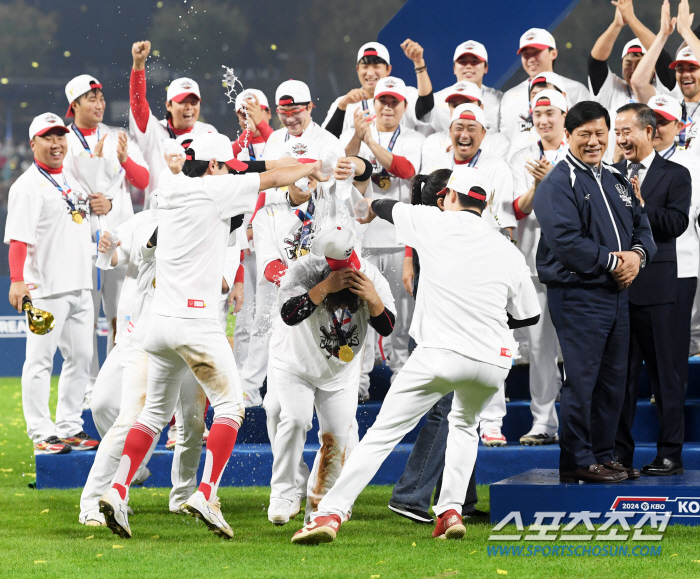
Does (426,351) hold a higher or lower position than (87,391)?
Answer: higher

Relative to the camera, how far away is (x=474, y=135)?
21.7ft

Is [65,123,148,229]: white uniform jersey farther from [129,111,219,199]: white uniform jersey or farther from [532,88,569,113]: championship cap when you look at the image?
[532,88,569,113]: championship cap

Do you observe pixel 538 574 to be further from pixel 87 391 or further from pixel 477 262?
pixel 87 391

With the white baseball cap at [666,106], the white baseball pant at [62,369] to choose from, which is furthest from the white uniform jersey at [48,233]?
the white baseball cap at [666,106]

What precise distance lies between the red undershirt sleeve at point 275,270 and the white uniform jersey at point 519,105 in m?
2.54

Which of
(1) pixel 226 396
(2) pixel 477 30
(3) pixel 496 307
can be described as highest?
(2) pixel 477 30

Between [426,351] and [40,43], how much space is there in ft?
53.8

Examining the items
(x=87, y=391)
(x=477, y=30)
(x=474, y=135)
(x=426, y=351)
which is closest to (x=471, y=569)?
(x=426, y=351)

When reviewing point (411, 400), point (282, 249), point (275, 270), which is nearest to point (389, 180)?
point (282, 249)

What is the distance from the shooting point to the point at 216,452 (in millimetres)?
4910

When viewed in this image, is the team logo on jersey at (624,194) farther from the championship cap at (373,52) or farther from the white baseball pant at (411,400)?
the championship cap at (373,52)

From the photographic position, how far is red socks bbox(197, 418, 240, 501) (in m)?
4.86

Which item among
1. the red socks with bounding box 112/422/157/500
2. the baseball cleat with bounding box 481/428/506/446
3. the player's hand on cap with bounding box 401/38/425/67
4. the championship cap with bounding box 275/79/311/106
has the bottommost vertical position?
the baseball cleat with bounding box 481/428/506/446

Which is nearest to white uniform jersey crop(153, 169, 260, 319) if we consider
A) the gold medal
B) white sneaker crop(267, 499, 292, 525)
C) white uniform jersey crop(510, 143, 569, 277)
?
the gold medal
